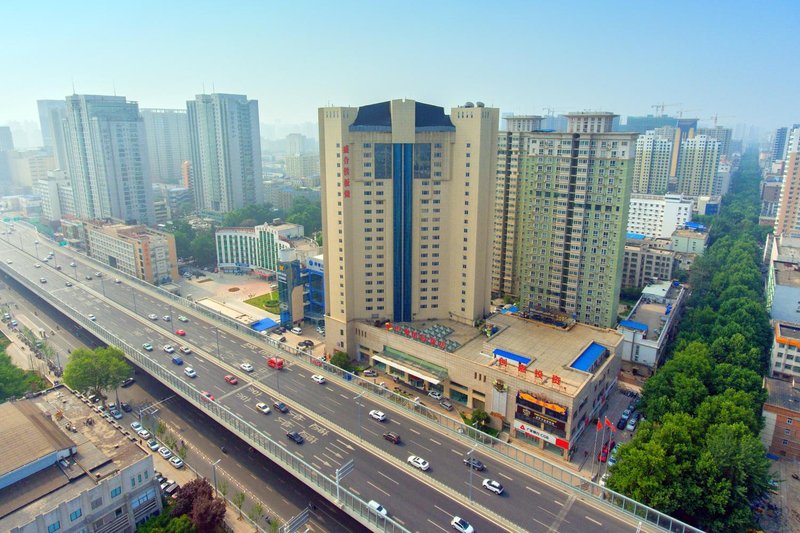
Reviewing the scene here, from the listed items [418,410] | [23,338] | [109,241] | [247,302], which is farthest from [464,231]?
[109,241]

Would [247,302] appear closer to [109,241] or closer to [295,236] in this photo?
[295,236]

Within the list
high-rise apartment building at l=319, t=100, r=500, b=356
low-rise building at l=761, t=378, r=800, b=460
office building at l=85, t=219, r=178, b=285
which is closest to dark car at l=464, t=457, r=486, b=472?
high-rise apartment building at l=319, t=100, r=500, b=356

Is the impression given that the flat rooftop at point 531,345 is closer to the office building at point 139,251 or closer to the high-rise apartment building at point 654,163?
the office building at point 139,251

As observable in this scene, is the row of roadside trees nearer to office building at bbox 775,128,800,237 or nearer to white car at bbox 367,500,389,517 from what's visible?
white car at bbox 367,500,389,517

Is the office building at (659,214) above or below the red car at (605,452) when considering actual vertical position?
above

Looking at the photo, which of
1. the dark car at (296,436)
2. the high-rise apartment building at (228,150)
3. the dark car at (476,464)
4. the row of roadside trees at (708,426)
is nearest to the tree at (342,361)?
the dark car at (296,436)
